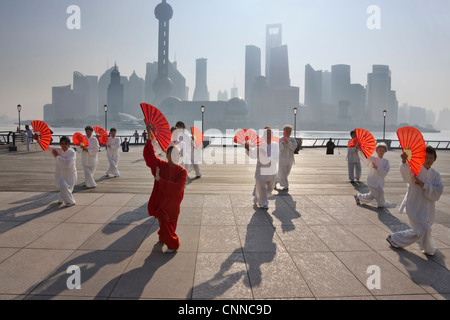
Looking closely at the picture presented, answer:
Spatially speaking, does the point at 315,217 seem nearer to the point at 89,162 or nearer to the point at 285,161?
the point at 285,161

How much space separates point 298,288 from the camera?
3.89 meters

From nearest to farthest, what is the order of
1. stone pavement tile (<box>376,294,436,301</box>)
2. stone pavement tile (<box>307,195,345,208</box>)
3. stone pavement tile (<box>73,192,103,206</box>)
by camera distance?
1. stone pavement tile (<box>376,294,436,301</box>)
2. stone pavement tile (<box>73,192,103,206</box>)
3. stone pavement tile (<box>307,195,345,208</box>)

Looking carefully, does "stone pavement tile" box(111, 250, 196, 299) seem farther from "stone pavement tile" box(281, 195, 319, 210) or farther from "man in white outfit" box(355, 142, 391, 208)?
"man in white outfit" box(355, 142, 391, 208)

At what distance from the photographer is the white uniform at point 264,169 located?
7879 millimetres

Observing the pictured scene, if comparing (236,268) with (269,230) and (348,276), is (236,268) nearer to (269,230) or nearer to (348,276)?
(348,276)

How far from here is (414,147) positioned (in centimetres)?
486

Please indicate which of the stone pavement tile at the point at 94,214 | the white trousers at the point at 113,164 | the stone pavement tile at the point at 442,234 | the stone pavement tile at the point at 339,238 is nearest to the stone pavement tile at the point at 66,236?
the stone pavement tile at the point at 94,214

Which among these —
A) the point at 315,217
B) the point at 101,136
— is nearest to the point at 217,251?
the point at 315,217

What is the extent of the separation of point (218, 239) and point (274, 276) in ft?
5.23

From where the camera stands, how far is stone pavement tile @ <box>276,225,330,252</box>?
17.2ft

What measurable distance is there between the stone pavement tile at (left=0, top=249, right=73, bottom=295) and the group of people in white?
228 centimetres

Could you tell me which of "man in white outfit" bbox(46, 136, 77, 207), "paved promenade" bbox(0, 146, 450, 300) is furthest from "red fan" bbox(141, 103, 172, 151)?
"man in white outfit" bbox(46, 136, 77, 207)
